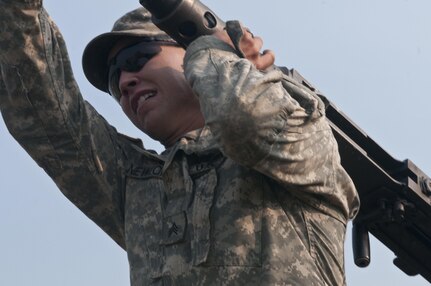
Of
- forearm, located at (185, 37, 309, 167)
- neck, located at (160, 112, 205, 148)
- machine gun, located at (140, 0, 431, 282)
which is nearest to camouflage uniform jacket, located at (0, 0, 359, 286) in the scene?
forearm, located at (185, 37, 309, 167)

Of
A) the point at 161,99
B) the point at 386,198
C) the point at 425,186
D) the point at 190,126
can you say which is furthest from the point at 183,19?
the point at 425,186

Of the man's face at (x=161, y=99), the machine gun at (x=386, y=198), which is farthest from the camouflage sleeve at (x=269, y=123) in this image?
the machine gun at (x=386, y=198)

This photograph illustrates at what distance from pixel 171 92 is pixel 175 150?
1.31 ft

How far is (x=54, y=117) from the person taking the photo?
296 inches

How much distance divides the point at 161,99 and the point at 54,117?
58 centimetres

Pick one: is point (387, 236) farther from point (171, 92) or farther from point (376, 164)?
point (171, 92)

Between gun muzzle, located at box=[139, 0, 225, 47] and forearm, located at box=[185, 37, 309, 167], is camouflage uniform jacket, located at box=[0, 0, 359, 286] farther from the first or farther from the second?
gun muzzle, located at box=[139, 0, 225, 47]

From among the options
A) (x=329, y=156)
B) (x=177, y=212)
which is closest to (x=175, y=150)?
(x=177, y=212)

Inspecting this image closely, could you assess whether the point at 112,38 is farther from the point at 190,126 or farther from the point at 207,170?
the point at 207,170

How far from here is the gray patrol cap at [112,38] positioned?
789 cm

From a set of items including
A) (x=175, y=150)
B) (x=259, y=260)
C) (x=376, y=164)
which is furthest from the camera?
(x=376, y=164)

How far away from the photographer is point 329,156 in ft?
23.5

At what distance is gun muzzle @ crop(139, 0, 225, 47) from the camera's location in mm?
7441

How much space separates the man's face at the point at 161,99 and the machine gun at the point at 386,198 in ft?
2.51
